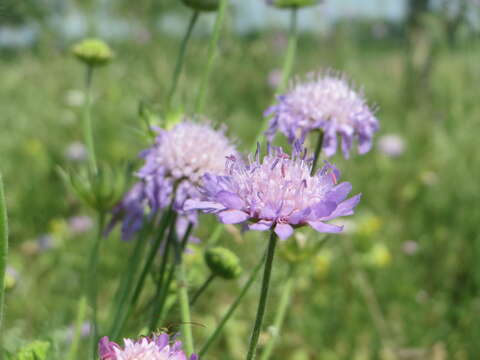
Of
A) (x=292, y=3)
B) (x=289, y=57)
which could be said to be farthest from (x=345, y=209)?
(x=292, y=3)

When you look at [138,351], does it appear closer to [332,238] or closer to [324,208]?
[324,208]

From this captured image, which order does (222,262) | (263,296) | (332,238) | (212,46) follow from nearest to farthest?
(263,296) < (222,262) < (212,46) < (332,238)

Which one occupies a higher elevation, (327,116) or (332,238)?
(327,116)

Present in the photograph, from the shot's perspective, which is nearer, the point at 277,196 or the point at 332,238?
the point at 277,196

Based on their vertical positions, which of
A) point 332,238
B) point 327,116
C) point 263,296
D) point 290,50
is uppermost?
point 290,50

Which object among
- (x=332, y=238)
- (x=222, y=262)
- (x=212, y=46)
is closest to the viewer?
(x=222, y=262)
